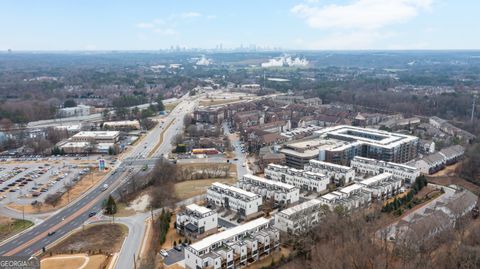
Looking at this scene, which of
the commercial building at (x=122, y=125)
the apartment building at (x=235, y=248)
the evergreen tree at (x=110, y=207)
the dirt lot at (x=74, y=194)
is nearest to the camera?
the apartment building at (x=235, y=248)

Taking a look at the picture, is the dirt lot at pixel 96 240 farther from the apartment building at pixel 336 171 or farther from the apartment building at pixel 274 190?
the apartment building at pixel 336 171

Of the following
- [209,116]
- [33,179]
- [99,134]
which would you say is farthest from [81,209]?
[209,116]

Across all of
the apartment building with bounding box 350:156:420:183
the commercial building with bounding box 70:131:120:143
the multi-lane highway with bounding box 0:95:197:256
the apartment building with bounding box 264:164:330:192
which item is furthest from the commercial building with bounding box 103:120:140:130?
the apartment building with bounding box 350:156:420:183

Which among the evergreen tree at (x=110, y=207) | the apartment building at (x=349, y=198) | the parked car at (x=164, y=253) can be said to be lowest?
the parked car at (x=164, y=253)

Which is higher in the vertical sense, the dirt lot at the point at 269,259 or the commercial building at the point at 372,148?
the commercial building at the point at 372,148

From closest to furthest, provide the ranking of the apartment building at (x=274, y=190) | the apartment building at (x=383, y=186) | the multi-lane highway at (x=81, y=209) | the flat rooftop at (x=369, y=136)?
the multi-lane highway at (x=81, y=209), the apartment building at (x=274, y=190), the apartment building at (x=383, y=186), the flat rooftop at (x=369, y=136)

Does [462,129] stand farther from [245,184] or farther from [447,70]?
[447,70]

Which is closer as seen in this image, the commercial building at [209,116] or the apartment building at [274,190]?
the apartment building at [274,190]

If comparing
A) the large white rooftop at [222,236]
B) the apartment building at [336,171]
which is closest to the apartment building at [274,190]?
the apartment building at [336,171]
